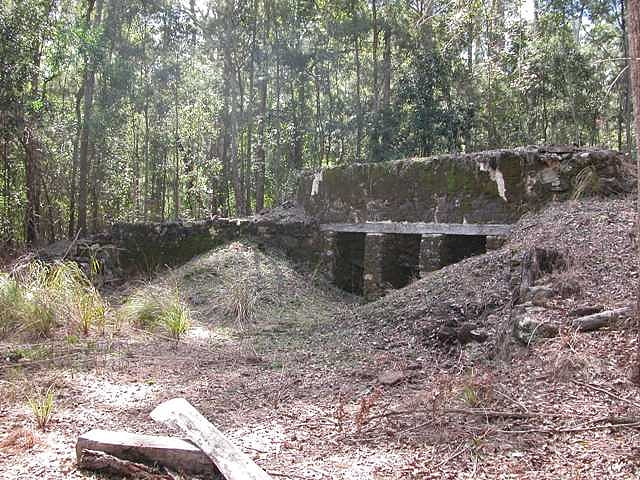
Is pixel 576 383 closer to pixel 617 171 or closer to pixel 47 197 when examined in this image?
pixel 617 171

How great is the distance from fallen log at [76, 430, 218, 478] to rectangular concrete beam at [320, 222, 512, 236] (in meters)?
4.82

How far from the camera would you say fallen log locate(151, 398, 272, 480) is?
2.49 m

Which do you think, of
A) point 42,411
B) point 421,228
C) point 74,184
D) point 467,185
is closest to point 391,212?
point 421,228

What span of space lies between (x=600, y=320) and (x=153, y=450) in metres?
2.77

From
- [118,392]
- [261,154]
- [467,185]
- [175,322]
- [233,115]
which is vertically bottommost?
[118,392]

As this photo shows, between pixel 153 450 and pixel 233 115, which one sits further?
pixel 233 115

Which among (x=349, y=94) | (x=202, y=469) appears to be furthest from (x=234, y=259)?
(x=349, y=94)

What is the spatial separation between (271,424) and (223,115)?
53.6 ft

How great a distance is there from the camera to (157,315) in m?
5.94

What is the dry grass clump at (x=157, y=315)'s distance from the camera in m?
5.58

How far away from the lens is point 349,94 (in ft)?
69.7

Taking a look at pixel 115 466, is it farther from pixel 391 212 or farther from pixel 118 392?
pixel 391 212

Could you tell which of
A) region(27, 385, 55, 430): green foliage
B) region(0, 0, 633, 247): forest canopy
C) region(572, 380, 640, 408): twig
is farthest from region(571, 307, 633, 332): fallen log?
region(0, 0, 633, 247): forest canopy

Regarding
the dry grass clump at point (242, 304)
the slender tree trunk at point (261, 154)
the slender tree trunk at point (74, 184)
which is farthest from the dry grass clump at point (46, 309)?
the slender tree trunk at point (261, 154)
